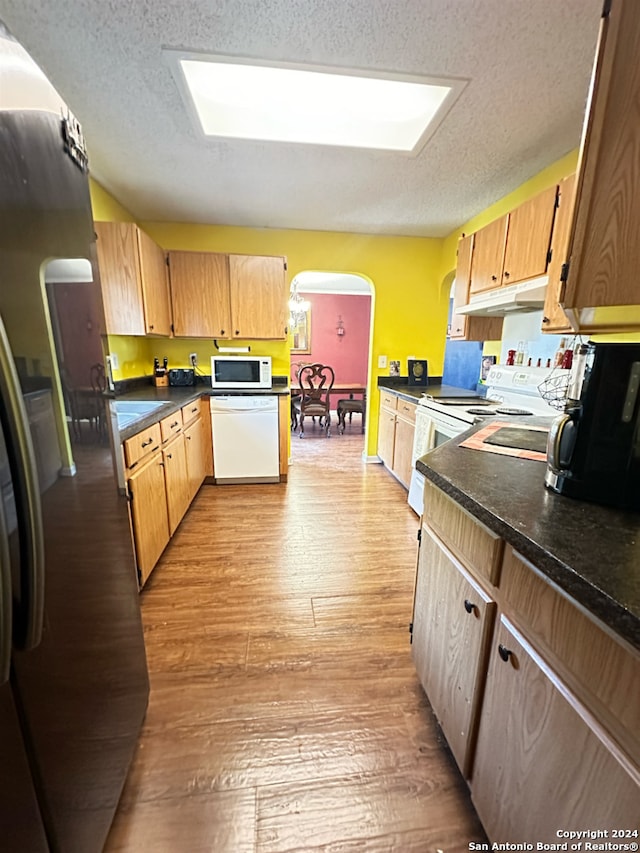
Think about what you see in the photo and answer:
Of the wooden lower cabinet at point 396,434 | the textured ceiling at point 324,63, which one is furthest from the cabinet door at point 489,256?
the wooden lower cabinet at point 396,434

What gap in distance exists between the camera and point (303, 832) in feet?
3.15

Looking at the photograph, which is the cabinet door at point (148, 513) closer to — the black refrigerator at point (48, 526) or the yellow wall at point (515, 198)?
the black refrigerator at point (48, 526)

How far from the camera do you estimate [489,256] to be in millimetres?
2424

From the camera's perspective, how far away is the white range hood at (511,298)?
194 cm

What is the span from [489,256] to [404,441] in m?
1.62

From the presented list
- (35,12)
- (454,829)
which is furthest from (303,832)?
(35,12)

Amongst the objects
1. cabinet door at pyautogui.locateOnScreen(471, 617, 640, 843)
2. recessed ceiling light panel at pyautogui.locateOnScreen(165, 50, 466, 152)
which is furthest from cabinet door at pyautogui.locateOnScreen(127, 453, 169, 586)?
recessed ceiling light panel at pyautogui.locateOnScreen(165, 50, 466, 152)

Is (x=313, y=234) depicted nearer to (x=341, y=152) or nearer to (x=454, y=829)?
(x=341, y=152)

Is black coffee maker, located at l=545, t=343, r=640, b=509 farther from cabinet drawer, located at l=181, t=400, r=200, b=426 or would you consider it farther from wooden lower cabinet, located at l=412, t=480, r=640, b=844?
cabinet drawer, located at l=181, t=400, r=200, b=426

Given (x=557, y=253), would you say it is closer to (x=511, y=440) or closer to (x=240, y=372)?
(x=511, y=440)

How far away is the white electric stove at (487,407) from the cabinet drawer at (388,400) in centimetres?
64

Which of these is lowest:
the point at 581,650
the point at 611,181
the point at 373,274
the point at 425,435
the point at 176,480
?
the point at 176,480

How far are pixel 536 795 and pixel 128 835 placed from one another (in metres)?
1.06

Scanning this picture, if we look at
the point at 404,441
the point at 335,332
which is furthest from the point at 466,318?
the point at 335,332
